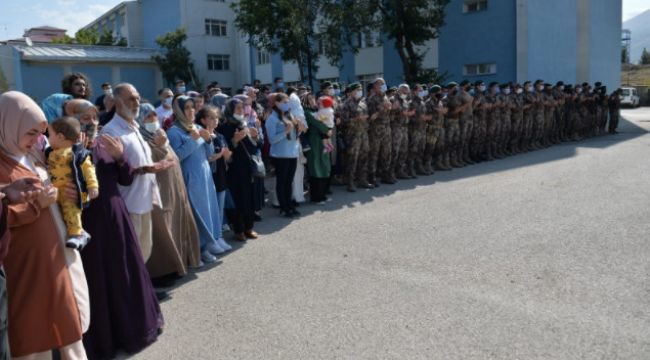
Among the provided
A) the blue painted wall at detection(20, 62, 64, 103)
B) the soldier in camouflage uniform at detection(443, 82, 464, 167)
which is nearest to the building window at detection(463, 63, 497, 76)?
the soldier in camouflage uniform at detection(443, 82, 464, 167)

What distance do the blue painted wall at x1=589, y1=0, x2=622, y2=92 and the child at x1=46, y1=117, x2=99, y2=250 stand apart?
27.1 metres

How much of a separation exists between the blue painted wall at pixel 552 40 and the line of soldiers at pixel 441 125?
5.66m

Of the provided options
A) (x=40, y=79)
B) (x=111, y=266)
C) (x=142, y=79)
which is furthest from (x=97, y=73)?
(x=111, y=266)

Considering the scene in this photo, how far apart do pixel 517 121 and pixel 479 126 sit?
78.5 inches

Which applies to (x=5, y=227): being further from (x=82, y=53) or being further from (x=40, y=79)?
(x=82, y=53)

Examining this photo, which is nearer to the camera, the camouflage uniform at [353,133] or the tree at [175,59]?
the camouflage uniform at [353,133]

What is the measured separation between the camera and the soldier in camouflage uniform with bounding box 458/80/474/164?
38.8ft

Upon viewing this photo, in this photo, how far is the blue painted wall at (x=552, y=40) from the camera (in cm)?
2180

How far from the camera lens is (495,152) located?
13.5 meters

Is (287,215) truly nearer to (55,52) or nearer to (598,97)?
(598,97)

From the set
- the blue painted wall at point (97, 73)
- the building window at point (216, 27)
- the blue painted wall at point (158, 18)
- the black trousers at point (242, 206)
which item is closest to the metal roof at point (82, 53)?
the blue painted wall at point (97, 73)

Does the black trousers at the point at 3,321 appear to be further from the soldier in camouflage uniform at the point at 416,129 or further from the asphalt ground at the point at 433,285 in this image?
the soldier in camouflage uniform at the point at 416,129

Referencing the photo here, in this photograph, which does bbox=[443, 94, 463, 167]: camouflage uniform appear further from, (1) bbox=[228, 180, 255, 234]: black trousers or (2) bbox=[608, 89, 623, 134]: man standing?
(2) bbox=[608, 89, 623, 134]: man standing

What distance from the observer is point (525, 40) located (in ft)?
70.3
